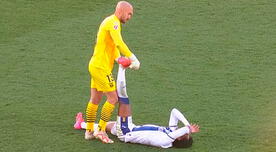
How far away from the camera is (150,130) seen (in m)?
9.11

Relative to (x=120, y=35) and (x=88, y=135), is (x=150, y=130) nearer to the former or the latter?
(x=88, y=135)

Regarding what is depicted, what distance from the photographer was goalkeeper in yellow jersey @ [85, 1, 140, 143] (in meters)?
8.87

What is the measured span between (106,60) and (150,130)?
1020 millimetres

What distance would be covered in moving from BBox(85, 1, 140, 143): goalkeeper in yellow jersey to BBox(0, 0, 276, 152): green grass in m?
0.32

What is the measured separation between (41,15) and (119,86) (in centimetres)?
510

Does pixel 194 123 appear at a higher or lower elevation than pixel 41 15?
lower

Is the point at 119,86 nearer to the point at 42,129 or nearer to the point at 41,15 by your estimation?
the point at 42,129

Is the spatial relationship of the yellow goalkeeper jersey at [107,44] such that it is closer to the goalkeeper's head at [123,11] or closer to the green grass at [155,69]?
the goalkeeper's head at [123,11]

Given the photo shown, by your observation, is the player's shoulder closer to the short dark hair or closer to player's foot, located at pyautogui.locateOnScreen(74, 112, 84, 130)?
player's foot, located at pyautogui.locateOnScreen(74, 112, 84, 130)

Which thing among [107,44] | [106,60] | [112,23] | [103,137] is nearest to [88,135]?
[103,137]

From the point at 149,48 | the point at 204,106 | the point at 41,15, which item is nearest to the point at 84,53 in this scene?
the point at 149,48

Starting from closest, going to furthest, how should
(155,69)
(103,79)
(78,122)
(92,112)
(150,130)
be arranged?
(103,79) → (150,130) → (92,112) → (78,122) → (155,69)

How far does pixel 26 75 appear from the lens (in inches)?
446

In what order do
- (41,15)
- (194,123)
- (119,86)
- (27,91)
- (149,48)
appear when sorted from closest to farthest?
(119,86) → (194,123) → (27,91) → (149,48) → (41,15)
